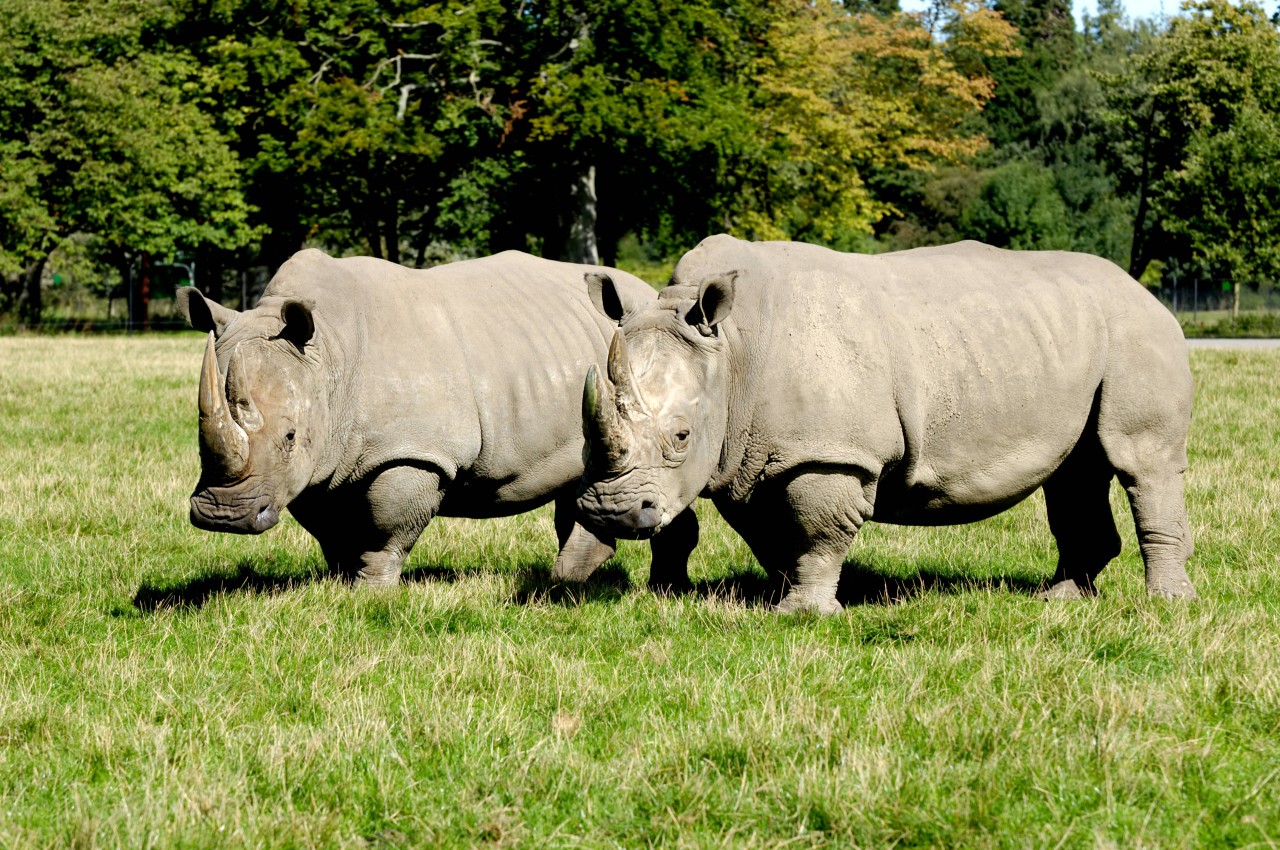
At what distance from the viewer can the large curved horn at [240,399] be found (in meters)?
6.50

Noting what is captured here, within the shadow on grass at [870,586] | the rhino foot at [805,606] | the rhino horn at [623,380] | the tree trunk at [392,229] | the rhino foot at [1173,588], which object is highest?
the tree trunk at [392,229]

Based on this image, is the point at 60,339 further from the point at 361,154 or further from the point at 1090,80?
the point at 1090,80

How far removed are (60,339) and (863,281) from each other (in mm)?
29462

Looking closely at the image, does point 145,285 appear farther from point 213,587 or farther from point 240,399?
point 240,399

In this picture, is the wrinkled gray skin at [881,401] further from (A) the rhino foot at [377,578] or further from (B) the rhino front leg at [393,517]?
(A) the rhino foot at [377,578]

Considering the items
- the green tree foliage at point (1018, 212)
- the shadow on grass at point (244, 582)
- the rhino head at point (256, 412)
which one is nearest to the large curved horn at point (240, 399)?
the rhino head at point (256, 412)

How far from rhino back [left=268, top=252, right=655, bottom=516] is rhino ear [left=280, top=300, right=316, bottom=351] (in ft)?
0.80

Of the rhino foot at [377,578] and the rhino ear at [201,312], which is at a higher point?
the rhino ear at [201,312]

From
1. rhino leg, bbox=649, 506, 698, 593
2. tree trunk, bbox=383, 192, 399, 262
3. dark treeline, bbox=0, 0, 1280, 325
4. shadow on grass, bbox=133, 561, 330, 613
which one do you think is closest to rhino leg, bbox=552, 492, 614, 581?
rhino leg, bbox=649, 506, 698, 593

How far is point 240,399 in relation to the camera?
650 cm

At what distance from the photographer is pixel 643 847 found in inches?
161

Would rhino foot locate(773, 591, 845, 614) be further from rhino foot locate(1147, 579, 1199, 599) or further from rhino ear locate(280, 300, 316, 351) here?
rhino ear locate(280, 300, 316, 351)

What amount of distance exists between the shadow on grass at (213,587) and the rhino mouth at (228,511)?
890 mm

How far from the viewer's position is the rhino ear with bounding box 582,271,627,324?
21.9 feet
